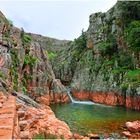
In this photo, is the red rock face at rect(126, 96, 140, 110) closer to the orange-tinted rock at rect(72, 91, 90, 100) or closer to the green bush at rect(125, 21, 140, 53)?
the green bush at rect(125, 21, 140, 53)

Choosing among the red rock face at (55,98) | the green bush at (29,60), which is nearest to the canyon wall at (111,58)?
the red rock face at (55,98)

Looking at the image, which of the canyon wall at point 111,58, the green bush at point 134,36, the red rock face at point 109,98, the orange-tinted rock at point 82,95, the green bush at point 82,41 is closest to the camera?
the red rock face at point 109,98

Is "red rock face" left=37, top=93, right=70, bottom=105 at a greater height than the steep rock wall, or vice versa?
the steep rock wall

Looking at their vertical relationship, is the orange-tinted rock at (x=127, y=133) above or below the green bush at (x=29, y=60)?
below

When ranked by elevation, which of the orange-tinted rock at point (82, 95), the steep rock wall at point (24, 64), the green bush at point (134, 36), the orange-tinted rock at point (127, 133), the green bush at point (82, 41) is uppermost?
the green bush at point (82, 41)

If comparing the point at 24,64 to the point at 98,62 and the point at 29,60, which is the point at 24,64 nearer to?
the point at 29,60

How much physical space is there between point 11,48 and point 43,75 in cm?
1548

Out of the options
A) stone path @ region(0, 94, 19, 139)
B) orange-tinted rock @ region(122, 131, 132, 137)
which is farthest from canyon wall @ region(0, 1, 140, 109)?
stone path @ region(0, 94, 19, 139)

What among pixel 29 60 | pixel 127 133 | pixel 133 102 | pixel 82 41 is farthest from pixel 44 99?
pixel 127 133

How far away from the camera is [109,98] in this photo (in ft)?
136

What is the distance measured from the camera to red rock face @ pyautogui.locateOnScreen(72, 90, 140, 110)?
34.4m

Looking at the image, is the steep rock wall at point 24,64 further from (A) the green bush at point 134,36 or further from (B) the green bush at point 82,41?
(B) the green bush at point 82,41

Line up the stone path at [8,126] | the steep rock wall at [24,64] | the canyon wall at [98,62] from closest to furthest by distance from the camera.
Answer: the stone path at [8,126], the steep rock wall at [24,64], the canyon wall at [98,62]

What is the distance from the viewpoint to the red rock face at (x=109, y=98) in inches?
1356
